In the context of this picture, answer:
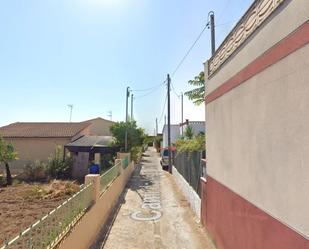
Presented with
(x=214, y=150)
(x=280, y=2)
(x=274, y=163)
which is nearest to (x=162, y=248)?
(x=214, y=150)

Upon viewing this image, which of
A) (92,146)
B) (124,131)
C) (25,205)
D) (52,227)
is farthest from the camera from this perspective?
(124,131)

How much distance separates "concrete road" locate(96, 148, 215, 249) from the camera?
6.94 m

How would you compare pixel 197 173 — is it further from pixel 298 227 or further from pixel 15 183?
pixel 15 183

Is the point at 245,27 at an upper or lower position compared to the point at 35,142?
upper

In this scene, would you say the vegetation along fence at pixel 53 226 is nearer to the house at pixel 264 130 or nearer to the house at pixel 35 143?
the house at pixel 264 130

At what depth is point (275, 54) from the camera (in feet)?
11.8

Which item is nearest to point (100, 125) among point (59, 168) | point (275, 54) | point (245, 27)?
point (59, 168)

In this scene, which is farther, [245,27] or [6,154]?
[6,154]

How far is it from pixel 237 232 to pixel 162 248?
7.41 feet

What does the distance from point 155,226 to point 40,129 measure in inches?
844

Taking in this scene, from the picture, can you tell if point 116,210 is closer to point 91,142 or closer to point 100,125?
point 91,142

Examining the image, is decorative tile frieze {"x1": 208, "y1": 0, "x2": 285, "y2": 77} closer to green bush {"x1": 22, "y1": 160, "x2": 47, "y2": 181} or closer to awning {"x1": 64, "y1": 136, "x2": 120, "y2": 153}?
green bush {"x1": 22, "y1": 160, "x2": 47, "y2": 181}

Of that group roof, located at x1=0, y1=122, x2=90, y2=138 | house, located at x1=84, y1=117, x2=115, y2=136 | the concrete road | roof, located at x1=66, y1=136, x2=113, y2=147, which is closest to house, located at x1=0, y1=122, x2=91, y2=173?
roof, located at x1=0, y1=122, x2=90, y2=138

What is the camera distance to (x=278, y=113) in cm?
349
